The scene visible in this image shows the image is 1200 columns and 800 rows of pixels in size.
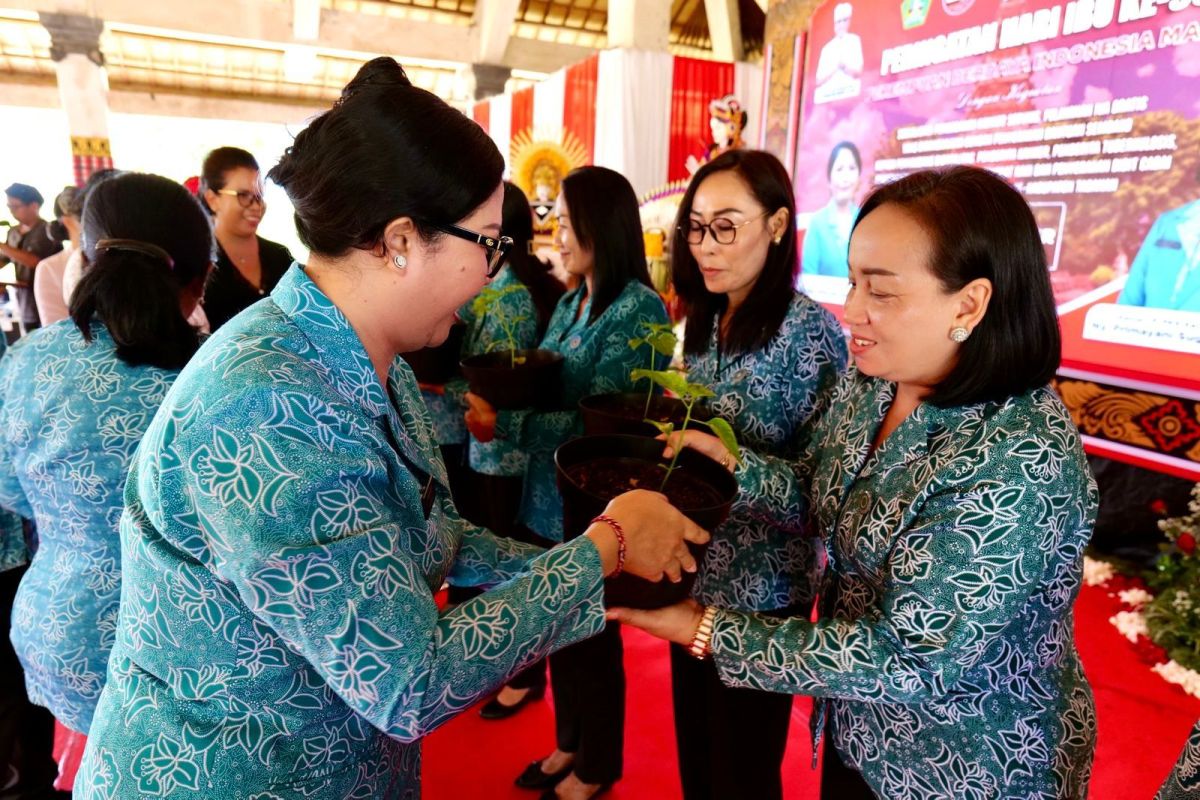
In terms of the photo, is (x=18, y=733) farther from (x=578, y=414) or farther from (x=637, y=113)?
(x=637, y=113)

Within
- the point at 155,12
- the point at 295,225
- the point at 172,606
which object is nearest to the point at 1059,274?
the point at 295,225

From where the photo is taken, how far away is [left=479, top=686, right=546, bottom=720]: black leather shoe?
7.37ft

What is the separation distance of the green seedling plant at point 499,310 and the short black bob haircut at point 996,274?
1.32 m

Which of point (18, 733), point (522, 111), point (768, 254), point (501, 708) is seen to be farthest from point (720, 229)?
point (522, 111)

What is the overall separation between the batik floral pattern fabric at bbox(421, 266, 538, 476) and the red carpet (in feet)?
2.58

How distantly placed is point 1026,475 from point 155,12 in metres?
11.6

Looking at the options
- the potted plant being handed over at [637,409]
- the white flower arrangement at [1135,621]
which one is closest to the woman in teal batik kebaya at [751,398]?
the potted plant being handed over at [637,409]

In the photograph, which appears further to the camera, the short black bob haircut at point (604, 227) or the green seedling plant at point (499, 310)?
the green seedling plant at point (499, 310)

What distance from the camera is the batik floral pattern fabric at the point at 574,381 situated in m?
1.82

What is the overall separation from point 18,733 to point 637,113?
652 cm

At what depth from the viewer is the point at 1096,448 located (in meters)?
3.16

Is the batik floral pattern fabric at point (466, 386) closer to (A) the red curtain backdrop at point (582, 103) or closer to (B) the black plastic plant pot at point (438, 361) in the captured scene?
(B) the black plastic plant pot at point (438, 361)

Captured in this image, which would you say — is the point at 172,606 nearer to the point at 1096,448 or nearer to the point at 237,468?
the point at 237,468

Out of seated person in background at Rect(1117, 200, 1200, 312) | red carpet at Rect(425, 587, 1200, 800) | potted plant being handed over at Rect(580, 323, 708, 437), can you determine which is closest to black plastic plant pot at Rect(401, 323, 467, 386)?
potted plant being handed over at Rect(580, 323, 708, 437)
